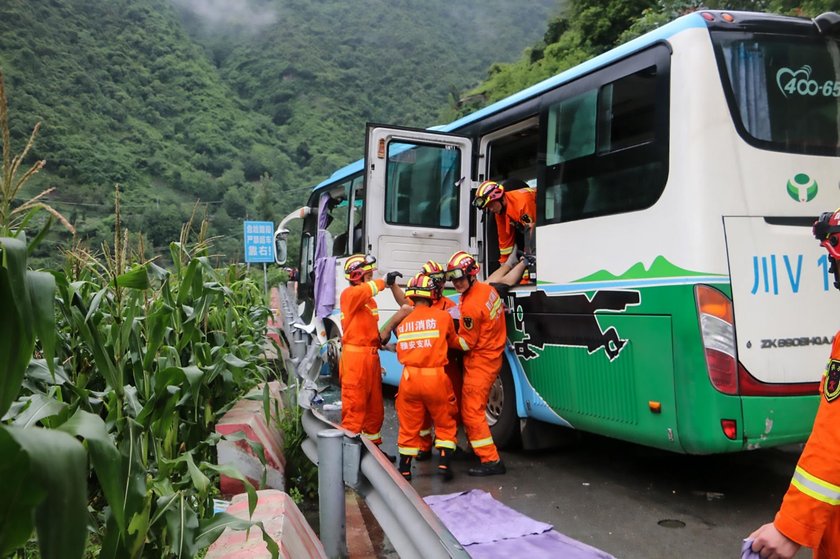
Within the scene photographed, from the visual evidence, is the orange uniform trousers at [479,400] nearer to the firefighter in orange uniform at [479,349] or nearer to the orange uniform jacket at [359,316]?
the firefighter in orange uniform at [479,349]

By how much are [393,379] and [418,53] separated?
295ft

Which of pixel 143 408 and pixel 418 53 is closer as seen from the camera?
pixel 143 408

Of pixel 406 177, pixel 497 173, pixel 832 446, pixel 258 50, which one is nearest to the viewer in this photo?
pixel 832 446

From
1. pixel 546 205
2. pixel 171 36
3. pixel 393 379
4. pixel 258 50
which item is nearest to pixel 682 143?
pixel 546 205

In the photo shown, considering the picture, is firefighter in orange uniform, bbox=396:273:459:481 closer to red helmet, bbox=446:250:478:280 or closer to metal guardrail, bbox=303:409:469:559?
red helmet, bbox=446:250:478:280

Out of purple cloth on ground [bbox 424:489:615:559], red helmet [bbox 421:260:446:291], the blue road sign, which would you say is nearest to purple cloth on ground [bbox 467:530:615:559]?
purple cloth on ground [bbox 424:489:615:559]

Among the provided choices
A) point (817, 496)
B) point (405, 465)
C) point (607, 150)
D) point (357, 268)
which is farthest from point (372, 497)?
point (357, 268)

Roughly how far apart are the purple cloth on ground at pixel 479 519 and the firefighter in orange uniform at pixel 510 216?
1.95 meters

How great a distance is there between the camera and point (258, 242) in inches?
727

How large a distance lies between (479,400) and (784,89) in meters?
3.04

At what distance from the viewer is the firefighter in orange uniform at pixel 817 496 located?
179cm

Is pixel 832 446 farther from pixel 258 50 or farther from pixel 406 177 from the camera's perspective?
pixel 258 50

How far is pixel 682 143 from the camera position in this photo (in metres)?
3.91

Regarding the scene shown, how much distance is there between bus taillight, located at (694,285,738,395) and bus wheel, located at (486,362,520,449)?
2.04 m
